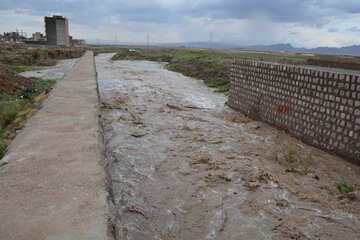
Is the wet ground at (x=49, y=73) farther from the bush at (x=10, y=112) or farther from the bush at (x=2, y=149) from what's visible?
the bush at (x=2, y=149)

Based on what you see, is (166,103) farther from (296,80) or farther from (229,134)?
(296,80)

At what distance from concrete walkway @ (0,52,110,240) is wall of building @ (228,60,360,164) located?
5.70m

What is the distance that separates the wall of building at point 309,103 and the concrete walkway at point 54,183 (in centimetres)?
570

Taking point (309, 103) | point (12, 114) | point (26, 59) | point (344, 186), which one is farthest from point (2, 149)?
point (26, 59)

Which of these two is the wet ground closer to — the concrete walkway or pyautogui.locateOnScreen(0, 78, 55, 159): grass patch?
pyautogui.locateOnScreen(0, 78, 55, 159): grass patch

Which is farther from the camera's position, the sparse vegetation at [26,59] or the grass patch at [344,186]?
the sparse vegetation at [26,59]

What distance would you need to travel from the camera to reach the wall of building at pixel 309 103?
8.54 meters

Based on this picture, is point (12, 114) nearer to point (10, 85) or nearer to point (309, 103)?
point (10, 85)

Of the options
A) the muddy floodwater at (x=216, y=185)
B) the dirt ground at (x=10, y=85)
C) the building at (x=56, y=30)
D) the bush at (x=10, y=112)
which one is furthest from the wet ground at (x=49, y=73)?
the building at (x=56, y=30)

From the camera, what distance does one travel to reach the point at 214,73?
25641 millimetres

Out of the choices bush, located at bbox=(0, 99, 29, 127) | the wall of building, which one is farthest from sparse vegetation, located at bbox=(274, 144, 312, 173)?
bush, located at bbox=(0, 99, 29, 127)

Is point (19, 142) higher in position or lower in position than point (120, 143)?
higher

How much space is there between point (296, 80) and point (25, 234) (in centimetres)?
915

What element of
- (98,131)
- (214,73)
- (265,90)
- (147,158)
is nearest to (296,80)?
(265,90)
